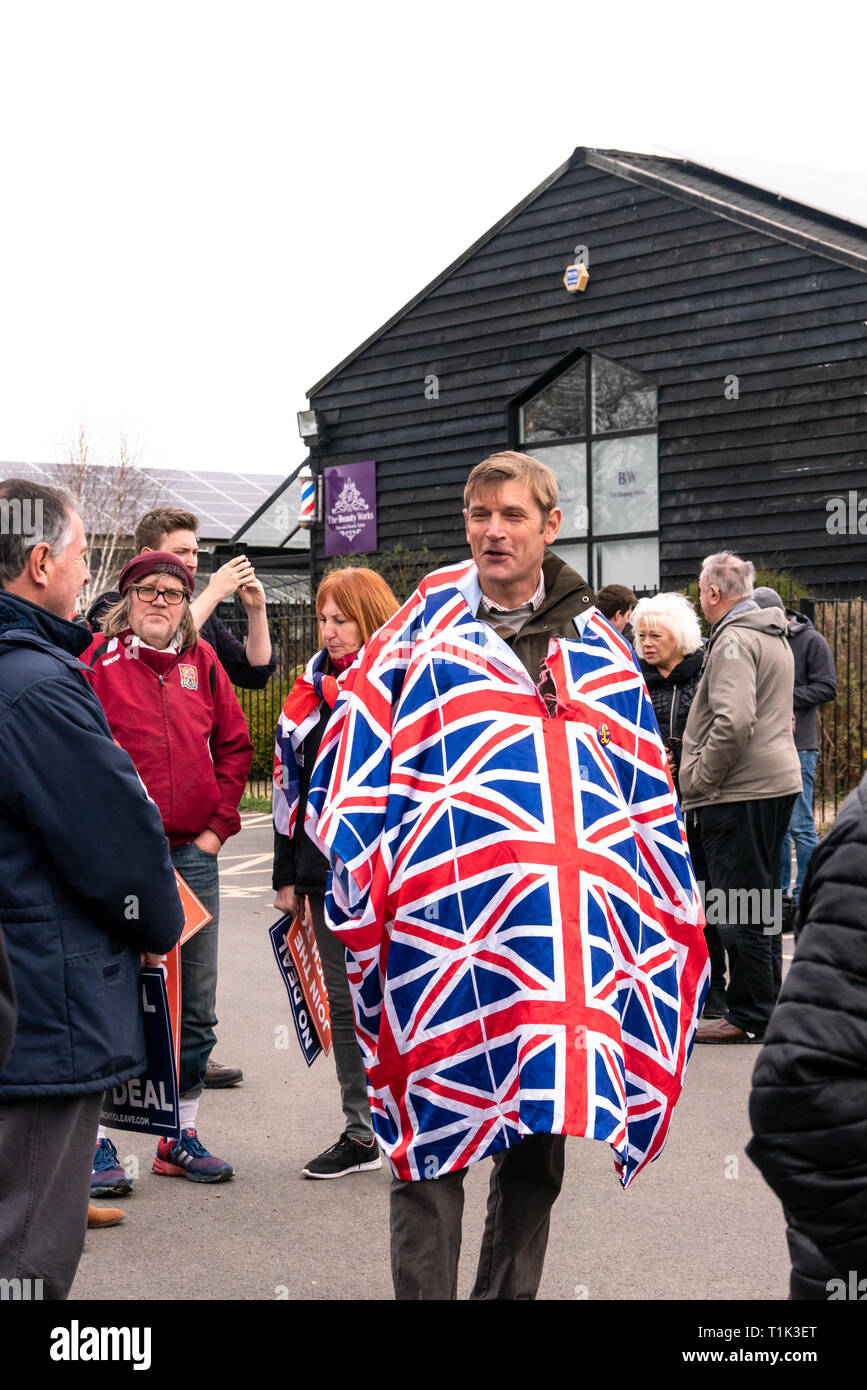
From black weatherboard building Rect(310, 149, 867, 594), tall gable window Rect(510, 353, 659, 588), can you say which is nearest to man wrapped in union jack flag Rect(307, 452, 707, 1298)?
black weatherboard building Rect(310, 149, 867, 594)

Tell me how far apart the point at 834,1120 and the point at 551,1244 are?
2.84m

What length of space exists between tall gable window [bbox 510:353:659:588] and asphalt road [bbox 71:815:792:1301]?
13.1 meters

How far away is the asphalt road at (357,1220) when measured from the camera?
3963mm

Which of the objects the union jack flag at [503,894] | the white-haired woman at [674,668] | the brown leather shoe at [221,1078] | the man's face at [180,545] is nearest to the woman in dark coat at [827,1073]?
the union jack flag at [503,894]

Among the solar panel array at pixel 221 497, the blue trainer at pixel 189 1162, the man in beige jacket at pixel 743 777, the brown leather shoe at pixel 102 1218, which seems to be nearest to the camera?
the brown leather shoe at pixel 102 1218

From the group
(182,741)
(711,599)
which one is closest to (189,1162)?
(182,741)

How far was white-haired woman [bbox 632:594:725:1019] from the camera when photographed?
22.9ft

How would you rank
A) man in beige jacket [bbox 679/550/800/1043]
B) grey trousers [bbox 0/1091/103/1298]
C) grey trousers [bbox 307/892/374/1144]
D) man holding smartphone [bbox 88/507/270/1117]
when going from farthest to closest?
man in beige jacket [bbox 679/550/800/1043] < man holding smartphone [bbox 88/507/270/1117] < grey trousers [bbox 307/892/374/1144] < grey trousers [bbox 0/1091/103/1298]

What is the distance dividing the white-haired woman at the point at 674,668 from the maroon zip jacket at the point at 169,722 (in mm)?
2708

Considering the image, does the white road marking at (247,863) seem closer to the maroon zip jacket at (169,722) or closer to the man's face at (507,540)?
the maroon zip jacket at (169,722)

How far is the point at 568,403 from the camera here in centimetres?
1959

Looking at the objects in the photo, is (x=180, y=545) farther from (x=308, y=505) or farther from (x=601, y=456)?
(x=308, y=505)

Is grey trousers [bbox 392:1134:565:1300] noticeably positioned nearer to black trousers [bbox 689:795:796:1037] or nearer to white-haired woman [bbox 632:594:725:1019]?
black trousers [bbox 689:795:796:1037]
